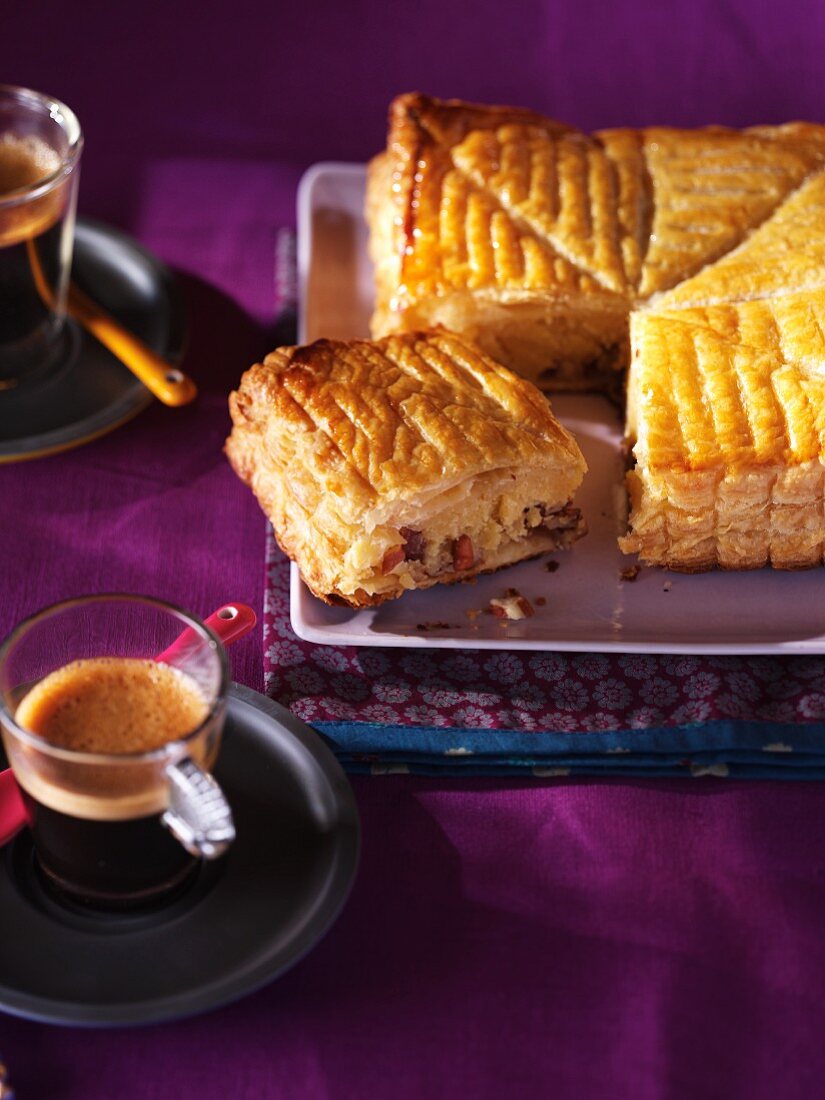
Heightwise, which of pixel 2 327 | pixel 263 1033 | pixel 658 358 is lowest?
pixel 263 1033

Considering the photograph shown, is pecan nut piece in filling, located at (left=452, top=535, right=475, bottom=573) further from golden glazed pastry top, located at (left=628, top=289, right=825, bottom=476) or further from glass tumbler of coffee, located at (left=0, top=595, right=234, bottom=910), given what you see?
glass tumbler of coffee, located at (left=0, top=595, right=234, bottom=910)

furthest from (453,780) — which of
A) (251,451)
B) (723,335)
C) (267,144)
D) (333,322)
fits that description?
(267,144)

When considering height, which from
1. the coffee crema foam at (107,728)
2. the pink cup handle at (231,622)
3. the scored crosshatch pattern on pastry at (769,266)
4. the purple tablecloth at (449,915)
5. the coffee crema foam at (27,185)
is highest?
the scored crosshatch pattern on pastry at (769,266)

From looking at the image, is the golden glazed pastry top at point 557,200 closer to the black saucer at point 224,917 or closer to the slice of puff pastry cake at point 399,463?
the slice of puff pastry cake at point 399,463

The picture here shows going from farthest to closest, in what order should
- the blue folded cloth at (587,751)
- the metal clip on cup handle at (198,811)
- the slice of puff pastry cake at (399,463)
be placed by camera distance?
the slice of puff pastry cake at (399,463)
the blue folded cloth at (587,751)
the metal clip on cup handle at (198,811)

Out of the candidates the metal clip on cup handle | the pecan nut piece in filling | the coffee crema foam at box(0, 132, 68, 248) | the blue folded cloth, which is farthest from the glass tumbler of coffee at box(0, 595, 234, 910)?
the coffee crema foam at box(0, 132, 68, 248)

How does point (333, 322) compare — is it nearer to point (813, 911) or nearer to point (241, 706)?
point (241, 706)

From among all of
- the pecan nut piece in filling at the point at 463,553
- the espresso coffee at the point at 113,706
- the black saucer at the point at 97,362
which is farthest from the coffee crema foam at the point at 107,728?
the black saucer at the point at 97,362

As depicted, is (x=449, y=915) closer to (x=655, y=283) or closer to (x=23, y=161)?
(x=655, y=283)
